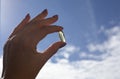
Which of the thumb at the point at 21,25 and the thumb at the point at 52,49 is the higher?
the thumb at the point at 21,25

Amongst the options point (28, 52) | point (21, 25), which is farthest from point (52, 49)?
point (21, 25)

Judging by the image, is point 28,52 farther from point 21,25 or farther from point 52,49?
point 21,25

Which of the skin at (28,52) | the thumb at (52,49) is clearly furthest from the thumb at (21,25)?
the thumb at (52,49)

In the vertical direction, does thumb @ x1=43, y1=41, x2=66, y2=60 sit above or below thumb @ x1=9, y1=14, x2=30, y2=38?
below

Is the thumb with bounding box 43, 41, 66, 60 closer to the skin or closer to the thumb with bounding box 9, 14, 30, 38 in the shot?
the skin

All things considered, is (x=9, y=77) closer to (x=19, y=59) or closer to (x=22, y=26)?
(x=19, y=59)

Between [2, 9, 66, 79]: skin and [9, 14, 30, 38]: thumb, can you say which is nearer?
[2, 9, 66, 79]: skin

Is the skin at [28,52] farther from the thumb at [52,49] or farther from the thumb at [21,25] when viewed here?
the thumb at [21,25]

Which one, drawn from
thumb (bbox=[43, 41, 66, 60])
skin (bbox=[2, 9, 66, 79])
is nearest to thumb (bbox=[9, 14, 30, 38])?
skin (bbox=[2, 9, 66, 79])
